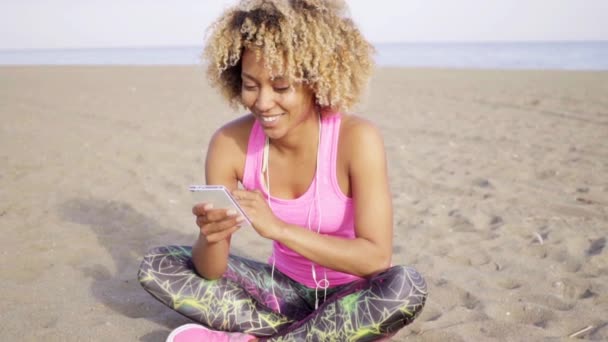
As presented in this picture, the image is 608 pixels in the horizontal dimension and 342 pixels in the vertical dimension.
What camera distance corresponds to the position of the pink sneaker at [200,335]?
7.27ft

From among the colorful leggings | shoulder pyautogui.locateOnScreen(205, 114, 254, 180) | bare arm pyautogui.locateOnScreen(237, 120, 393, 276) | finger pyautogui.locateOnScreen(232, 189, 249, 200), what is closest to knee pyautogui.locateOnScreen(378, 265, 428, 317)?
the colorful leggings

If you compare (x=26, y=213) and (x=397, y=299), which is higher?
(x=397, y=299)

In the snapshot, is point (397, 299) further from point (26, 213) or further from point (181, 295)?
point (26, 213)

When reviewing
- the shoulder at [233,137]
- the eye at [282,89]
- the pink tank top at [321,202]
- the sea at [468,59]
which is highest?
the eye at [282,89]

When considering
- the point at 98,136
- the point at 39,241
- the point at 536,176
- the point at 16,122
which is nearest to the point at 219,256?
the point at 39,241

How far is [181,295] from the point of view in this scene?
229cm

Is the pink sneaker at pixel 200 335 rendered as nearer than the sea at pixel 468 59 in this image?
Yes

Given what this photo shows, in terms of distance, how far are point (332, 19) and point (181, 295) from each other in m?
1.24

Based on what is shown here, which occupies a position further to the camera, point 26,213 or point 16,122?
point 16,122

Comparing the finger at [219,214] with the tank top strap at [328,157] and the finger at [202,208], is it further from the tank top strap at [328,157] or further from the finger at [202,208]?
the tank top strap at [328,157]

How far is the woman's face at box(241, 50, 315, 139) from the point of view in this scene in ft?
6.93

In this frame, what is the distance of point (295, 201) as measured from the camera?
2303mm

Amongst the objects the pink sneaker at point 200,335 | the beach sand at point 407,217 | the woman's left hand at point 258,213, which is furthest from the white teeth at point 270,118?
the beach sand at point 407,217

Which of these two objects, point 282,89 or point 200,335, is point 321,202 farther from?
point 200,335
